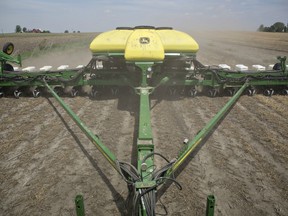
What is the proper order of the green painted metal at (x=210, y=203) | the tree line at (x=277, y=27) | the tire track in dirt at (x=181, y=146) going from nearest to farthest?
the green painted metal at (x=210, y=203), the tire track in dirt at (x=181, y=146), the tree line at (x=277, y=27)

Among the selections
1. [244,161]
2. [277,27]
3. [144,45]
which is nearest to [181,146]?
[244,161]

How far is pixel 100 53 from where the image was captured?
703cm

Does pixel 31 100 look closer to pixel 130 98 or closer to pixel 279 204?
pixel 130 98

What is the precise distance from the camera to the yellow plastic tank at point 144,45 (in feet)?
20.8

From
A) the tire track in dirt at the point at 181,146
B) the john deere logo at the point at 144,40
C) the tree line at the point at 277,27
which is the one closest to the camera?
the tire track in dirt at the point at 181,146

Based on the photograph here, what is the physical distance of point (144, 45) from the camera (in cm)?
652

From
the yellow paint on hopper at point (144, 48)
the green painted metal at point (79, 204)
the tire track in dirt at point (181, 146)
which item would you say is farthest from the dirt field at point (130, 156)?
the yellow paint on hopper at point (144, 48)

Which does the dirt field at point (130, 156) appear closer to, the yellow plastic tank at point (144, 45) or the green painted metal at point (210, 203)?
the green painted metal at point (210, 203)

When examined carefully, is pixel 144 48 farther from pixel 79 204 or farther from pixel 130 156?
pixel 79 204

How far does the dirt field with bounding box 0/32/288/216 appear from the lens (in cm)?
359

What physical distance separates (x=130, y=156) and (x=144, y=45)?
2.93 meters

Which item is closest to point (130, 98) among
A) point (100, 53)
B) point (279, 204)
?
point (100, 53)

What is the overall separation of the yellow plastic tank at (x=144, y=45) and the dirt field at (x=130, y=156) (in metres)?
1.39

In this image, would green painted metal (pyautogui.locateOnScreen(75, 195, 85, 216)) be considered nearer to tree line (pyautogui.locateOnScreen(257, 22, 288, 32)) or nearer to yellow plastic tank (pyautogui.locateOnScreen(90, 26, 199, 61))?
yellow plastic tank (pyautogui.locateOnScreen(90, 26, 199, 61))
